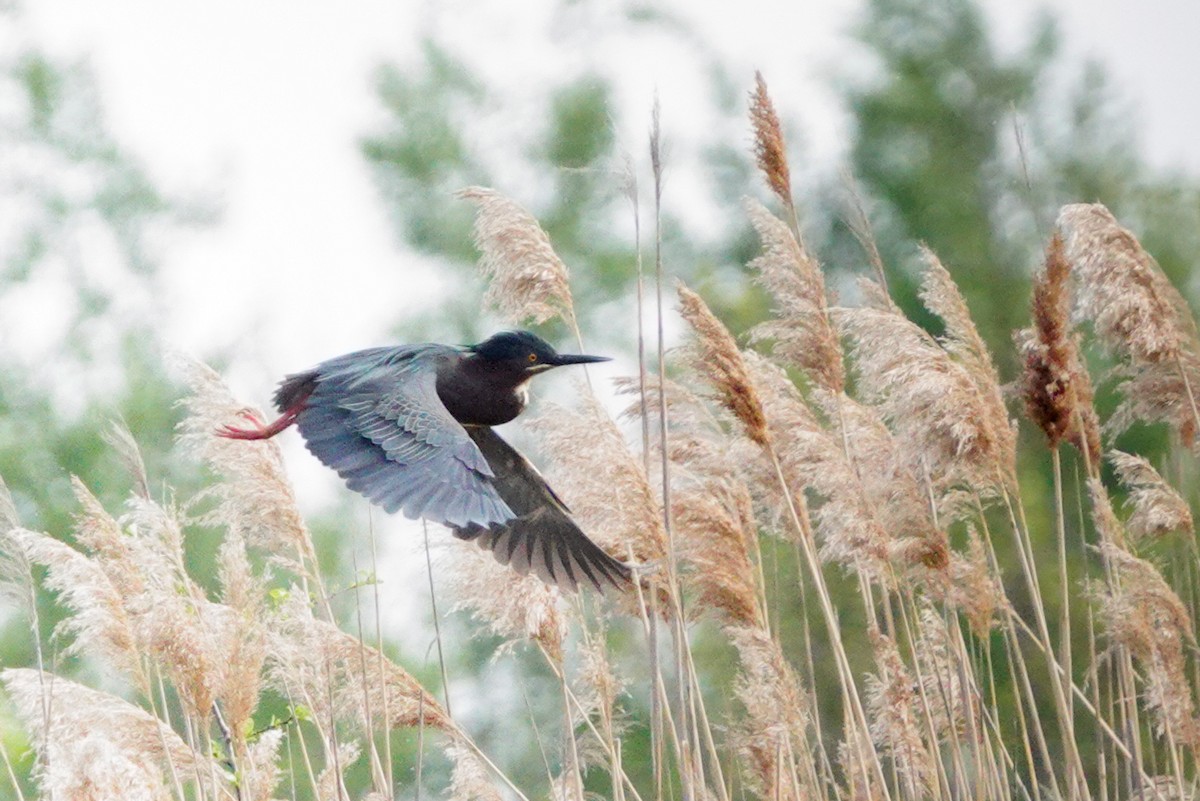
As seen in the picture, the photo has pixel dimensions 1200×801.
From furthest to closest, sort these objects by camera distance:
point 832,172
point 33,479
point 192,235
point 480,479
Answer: point 192,235 → point 33,479 → point 832,172 → point 480,479

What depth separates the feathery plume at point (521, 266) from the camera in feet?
15.1

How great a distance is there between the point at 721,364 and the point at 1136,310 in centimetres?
137

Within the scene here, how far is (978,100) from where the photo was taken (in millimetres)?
15750

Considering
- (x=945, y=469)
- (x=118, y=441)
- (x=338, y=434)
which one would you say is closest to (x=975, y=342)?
(x=945, y=469)

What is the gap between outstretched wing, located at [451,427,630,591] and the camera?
5082 millimetres

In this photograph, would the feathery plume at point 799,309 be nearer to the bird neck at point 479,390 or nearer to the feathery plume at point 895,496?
the feathery plume at point 895,496

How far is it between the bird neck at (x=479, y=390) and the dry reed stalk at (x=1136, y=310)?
1.81 meters

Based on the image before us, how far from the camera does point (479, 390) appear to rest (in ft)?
17.8

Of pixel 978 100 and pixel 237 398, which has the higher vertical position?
pixel 978 100

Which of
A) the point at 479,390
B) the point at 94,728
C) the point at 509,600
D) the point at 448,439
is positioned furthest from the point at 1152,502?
the point at 94,728

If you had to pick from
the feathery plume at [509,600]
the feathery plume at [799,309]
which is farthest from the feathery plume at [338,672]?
the feathery plume at [799,309]

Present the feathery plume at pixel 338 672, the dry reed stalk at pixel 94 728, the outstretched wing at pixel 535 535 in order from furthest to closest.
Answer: the outstretched wing at pixel 535 535, the feathery plume at pixel 338 672, the dry reed stalk at pixel 94 728

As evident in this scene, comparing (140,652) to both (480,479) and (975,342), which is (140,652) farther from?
(975,342)

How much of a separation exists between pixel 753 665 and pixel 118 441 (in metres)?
1.77
